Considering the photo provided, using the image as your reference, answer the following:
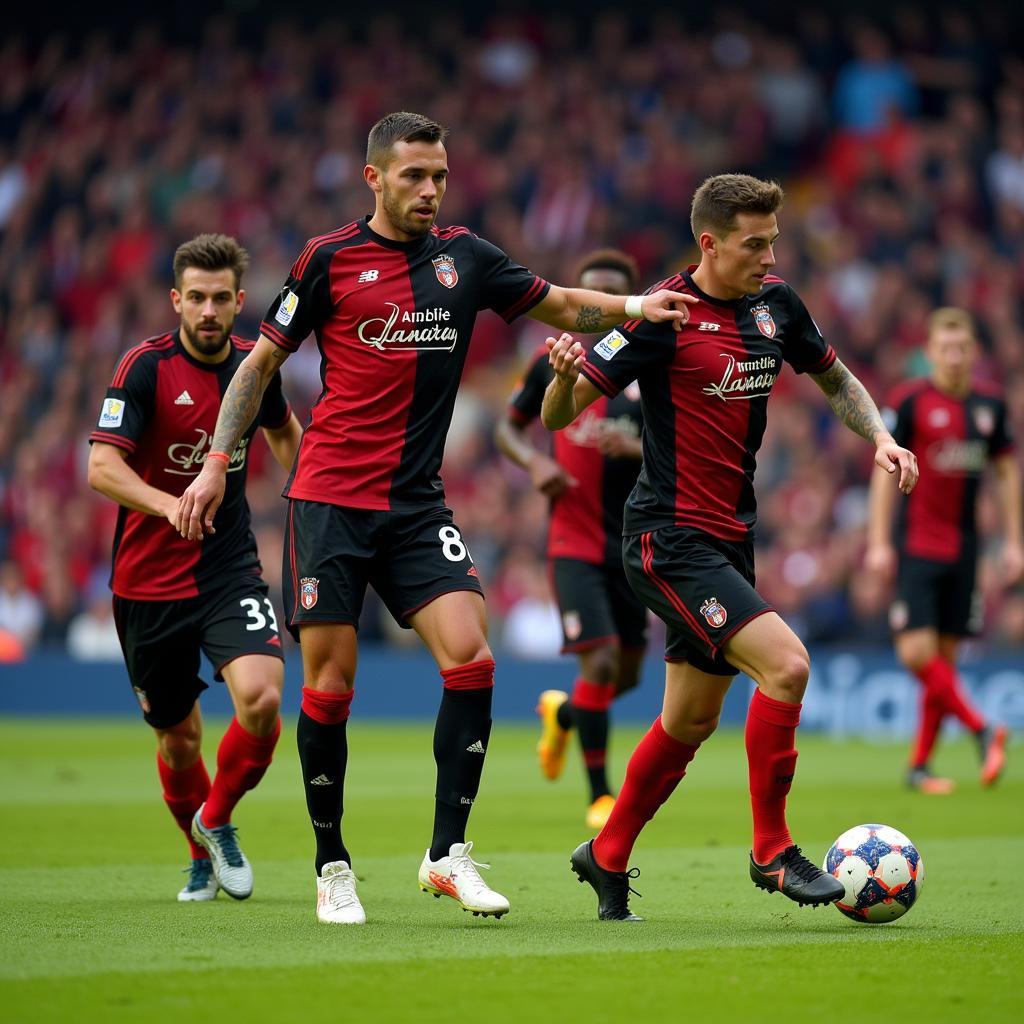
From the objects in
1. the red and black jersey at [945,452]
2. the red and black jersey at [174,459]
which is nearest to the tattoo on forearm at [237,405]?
the red and black jersey at [174,459]

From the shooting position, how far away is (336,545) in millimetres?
6355

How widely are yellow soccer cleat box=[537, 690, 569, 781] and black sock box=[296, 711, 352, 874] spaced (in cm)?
453

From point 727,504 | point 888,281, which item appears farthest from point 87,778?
point 888,281

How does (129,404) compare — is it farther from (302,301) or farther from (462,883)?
(462,883)

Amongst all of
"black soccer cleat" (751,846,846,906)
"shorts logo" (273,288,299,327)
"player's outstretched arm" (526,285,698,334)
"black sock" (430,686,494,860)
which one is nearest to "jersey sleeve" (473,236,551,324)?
"player's outstretched arm" (526,285,698,334)

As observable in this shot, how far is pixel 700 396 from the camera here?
6453 mm

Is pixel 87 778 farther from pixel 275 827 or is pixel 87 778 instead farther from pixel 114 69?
pixel 114 69

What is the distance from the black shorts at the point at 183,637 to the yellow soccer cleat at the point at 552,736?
3818 mm

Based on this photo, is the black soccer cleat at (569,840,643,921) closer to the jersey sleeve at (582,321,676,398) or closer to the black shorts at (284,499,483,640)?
the black shorts at (284,499,483,640)

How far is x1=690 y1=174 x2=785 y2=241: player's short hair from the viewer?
6.37 metres

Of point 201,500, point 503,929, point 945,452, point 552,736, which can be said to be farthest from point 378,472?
point 945,452

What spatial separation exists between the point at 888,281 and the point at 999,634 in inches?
174

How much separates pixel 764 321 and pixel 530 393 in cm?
395

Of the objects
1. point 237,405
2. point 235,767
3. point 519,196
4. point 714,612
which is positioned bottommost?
point 235,767
